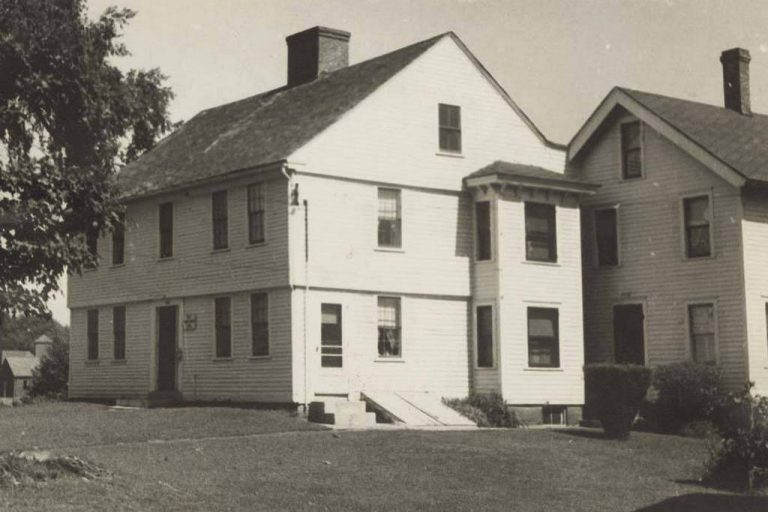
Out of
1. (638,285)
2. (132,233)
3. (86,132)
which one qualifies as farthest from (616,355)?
(86,132)

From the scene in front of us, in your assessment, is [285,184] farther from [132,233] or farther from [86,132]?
[86,132]

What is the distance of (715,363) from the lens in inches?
1302

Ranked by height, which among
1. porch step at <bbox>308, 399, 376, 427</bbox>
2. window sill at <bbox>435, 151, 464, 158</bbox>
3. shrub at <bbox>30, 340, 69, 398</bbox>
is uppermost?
window sill at <bbox>435, 151, 464, 158</bbox>

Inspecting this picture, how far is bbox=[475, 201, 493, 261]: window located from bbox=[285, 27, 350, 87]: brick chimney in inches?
282

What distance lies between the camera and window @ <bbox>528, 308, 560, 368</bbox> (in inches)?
1310

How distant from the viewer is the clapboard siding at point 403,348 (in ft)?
99.3

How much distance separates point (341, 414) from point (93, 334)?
13.7m

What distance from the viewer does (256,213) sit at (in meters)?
31.6

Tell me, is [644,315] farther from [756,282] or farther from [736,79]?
[736,79]

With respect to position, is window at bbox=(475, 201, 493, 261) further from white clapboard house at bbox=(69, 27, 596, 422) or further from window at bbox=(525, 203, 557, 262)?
window at bbox=(525, 203, 557, 262)

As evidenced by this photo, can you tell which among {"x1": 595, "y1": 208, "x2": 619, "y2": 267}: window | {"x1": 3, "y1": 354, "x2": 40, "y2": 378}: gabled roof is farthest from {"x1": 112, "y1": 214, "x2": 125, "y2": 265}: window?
{"x1": 3, "y1": 354, "x2": 40, "y2": 378}: gabled roof

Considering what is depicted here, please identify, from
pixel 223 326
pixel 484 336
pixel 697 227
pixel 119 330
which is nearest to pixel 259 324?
pixel 223 326

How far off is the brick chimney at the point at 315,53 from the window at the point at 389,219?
6388 mm

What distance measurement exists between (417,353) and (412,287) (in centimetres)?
Result: 182
